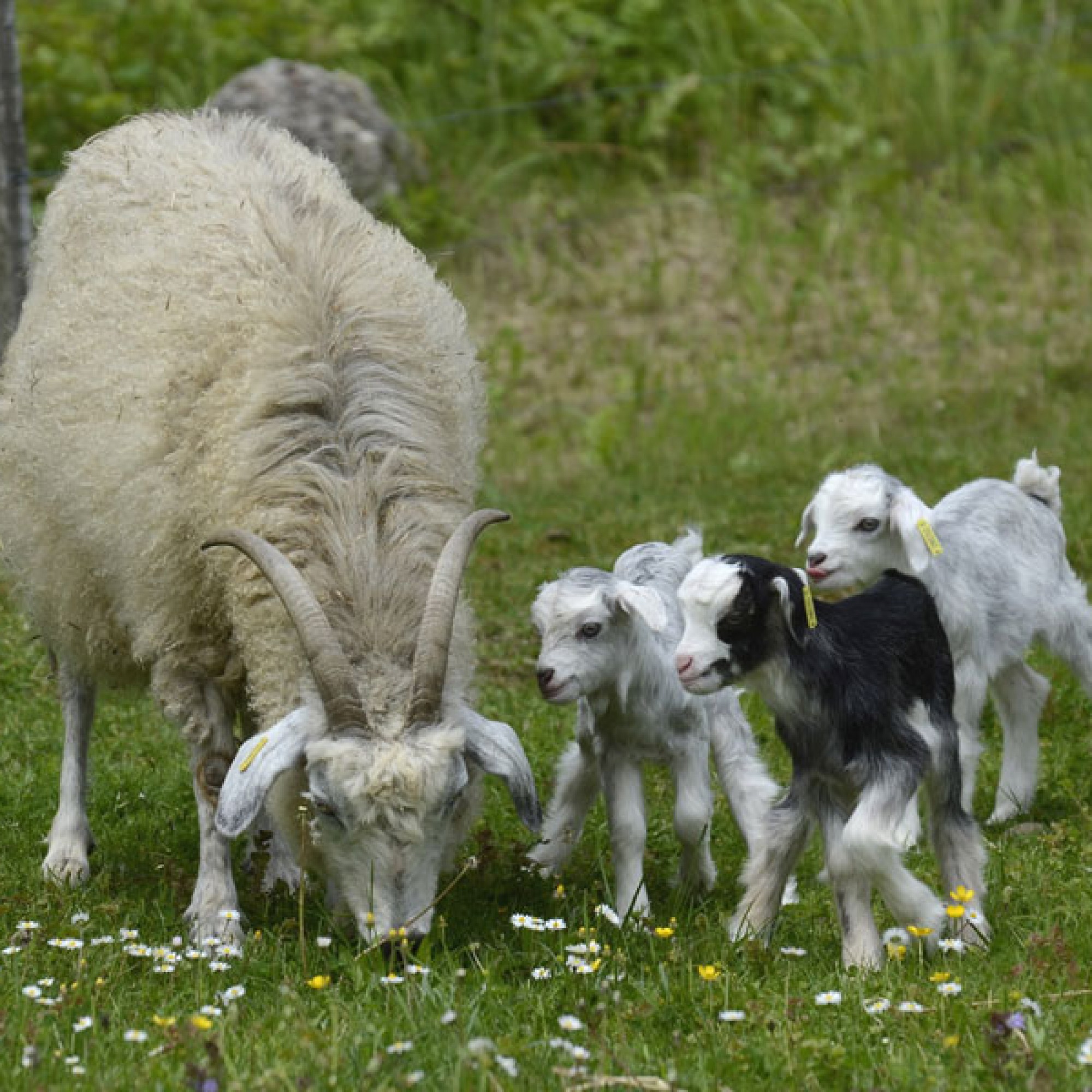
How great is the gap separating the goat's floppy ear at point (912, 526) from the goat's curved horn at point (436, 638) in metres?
1.67

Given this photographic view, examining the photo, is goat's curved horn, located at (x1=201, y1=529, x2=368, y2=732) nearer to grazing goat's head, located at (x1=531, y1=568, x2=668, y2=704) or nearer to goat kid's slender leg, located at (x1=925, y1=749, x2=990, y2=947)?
grazing goat's head, located at (x1=531, y1=568, x2=668, y2=704)

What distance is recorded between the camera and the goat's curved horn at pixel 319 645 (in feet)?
15.6

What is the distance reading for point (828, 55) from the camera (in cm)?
1481

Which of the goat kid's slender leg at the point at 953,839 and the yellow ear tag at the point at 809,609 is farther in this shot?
the goat kid's slender leg at the point at 953,839

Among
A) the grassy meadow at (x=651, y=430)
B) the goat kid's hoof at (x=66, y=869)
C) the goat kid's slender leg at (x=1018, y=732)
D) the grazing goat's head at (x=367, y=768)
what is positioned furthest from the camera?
the goat kid's slender leg at (x=1018, y=732)

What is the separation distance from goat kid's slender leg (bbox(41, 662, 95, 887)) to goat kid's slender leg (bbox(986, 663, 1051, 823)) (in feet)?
9.60

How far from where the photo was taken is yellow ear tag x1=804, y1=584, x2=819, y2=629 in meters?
4.98

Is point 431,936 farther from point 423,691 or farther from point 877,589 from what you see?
point 877,589

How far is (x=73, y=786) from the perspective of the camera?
21.1 ft

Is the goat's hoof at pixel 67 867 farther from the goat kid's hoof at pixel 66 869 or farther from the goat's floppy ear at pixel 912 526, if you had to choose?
the goat's floppy ear at pixel 912 526

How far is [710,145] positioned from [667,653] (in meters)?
9.46

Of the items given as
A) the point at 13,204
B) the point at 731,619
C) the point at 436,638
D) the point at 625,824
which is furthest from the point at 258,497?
the point at 13,204

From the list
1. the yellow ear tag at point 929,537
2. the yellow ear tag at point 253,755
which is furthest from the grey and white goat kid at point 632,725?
the yellow ear tag at point 253,755

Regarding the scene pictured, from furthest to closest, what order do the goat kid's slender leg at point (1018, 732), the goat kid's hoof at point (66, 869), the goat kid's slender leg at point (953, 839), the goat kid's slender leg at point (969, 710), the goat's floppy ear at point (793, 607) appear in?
the goat kid's slender leg at point (1018, 732), the goat kid's slender leg at point (969, 710), the goat kid's hoof at point (66, 869), the goat kid's slender leg at point (953, 839), the goat's floppy ear at point (793, 607)
